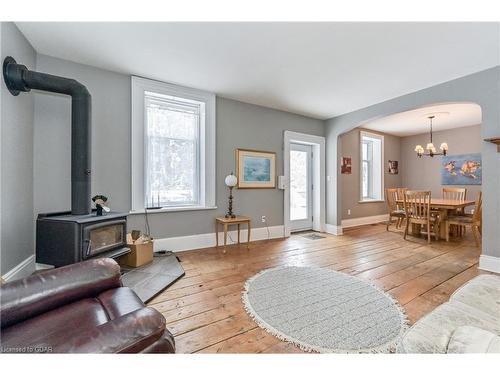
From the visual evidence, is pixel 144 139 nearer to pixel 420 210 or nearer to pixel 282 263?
pixel 282 263

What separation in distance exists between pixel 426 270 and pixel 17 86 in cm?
475

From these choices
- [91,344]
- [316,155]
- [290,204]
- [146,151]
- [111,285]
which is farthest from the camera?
[316,155]

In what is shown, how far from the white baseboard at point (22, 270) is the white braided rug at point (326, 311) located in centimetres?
211

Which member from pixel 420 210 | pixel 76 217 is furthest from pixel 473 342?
pixel 420 210

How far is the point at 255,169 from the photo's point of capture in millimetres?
4125

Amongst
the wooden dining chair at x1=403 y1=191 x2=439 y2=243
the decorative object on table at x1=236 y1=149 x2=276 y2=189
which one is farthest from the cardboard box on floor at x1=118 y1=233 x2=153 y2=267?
A: the wooden dining chair at x1=403 y1=191 x2=439 y2=243

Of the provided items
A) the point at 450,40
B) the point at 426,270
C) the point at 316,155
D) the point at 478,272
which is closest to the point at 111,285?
the point at 426,270

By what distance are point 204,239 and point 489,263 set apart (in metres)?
3.83

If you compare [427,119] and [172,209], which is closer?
[172,209]

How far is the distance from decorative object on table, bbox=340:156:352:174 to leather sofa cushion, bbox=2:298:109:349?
5.39 meters

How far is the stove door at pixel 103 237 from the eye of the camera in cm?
212

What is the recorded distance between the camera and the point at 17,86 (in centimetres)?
202

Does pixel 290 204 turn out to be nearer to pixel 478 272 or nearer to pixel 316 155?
pixel 316 155

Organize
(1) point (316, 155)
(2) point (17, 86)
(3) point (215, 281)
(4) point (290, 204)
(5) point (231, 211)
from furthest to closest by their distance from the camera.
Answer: (1) point (316, 155)
(4) point (290, 204)
(5) point (231, 211)
(3) point (215, 281)
(2) point (17, 86)
